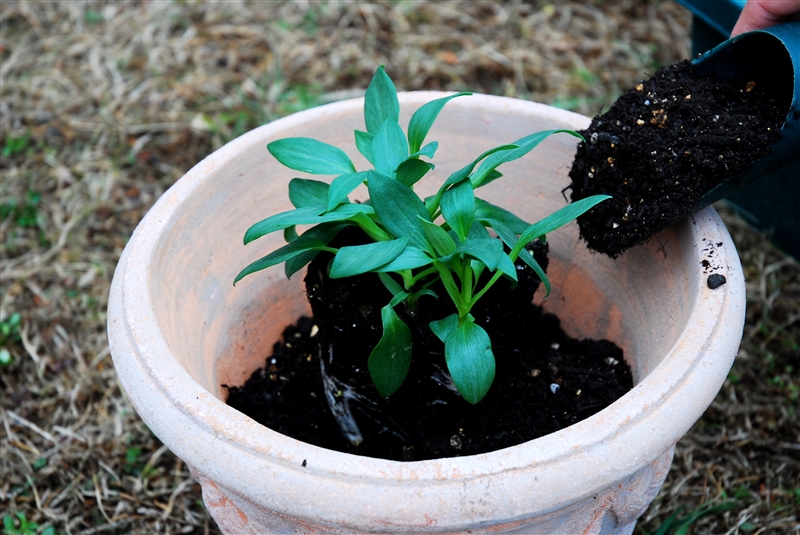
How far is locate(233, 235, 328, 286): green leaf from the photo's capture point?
101 centimetres

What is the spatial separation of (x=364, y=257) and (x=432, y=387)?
29 centimetres

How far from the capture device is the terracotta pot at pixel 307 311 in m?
0.80

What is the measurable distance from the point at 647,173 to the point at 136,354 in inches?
28.7

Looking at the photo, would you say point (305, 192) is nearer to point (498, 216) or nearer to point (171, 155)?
point (498, 216)

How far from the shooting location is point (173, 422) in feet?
2.89

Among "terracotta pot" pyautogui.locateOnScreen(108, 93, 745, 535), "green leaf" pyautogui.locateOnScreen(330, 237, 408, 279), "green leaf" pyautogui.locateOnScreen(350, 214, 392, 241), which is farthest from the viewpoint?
"green leaf" pyautogui.locateOnScreen(350, 214, 392, 241)

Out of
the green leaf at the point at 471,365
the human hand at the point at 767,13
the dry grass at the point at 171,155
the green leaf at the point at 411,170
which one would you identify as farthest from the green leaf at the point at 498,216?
the dry grass at the point at 171,155

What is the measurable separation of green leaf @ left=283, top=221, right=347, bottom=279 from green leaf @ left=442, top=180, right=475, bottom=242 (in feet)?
0.54

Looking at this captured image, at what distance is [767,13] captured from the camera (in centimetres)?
117

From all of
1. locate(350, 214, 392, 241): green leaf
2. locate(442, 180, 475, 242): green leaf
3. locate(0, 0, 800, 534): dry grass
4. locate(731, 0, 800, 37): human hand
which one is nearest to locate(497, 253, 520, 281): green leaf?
locate(442, 180, 475, 242): green leaf

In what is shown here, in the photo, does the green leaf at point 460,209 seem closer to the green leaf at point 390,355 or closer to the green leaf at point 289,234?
the green leaf at point 390,355

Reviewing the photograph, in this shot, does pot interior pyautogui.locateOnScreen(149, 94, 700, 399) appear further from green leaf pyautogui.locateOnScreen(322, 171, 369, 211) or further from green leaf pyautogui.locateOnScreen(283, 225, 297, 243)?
green leaf pyautogui.locateOnScreen(322, 171, 369, 211)

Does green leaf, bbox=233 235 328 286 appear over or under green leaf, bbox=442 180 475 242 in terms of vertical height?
under

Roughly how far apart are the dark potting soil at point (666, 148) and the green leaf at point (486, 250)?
28 cm
